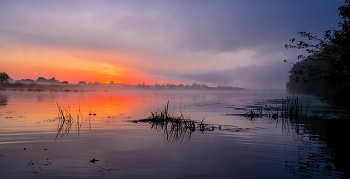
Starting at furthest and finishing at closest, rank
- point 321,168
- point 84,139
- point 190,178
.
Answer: point 84,139, point 321,168, point 190,178

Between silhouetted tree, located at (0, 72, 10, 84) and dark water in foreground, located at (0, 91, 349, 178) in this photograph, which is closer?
dark water in foreground, located at (0, 91, 349, 178)

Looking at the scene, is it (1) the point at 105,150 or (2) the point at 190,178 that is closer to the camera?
(2) the point at 190,178

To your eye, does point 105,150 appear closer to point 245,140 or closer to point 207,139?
point 207,139

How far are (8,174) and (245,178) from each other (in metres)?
8.03

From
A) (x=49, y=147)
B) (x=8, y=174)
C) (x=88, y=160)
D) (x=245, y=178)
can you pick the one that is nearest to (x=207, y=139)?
(x=245, y=178)

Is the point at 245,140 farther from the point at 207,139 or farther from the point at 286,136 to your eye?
the point at 286,136

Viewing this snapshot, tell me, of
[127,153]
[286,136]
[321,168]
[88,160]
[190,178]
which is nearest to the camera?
[190,178]

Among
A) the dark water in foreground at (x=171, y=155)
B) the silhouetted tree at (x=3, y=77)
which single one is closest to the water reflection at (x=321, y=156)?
the dark water in foreground at (x=171, y=155)

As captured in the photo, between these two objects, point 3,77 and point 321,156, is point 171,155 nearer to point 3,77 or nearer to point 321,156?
point 321,156

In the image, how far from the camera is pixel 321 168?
8836 millimetres

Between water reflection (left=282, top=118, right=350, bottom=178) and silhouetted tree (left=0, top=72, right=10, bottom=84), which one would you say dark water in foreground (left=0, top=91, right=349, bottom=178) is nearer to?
water reflection (left=282, top=118, right=350, bottom=178)

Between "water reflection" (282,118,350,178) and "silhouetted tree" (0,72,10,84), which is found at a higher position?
"silhouetted tree" (0,72,10,84)

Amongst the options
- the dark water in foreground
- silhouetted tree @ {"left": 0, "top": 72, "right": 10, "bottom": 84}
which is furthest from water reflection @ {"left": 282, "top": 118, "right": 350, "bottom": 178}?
silhouetted tree @ {"left": 0, "top": 72, "right": 10, "bottom": 84}

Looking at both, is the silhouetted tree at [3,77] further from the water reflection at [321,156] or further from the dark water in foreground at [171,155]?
the water reflection at [321,156]
